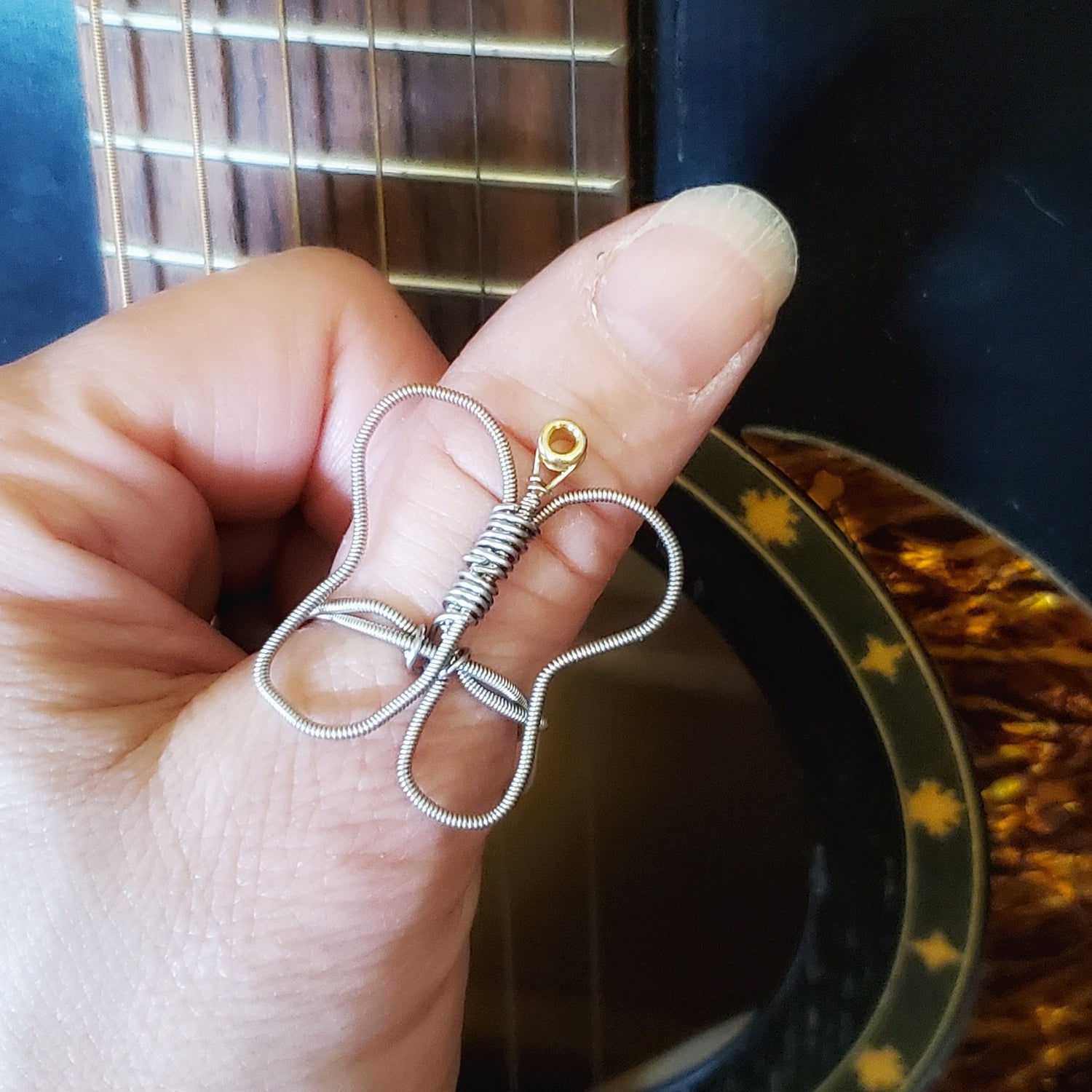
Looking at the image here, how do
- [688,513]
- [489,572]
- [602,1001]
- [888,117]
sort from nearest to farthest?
[489,572] < [888,117] < [688,513] < [602,1001]

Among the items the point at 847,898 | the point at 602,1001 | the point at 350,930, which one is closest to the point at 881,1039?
the point at 847,898

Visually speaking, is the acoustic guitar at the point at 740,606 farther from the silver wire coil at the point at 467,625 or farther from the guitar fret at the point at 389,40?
the silver wire coil at the point at 467,625

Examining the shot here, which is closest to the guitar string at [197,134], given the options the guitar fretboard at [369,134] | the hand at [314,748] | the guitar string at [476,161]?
the guitar fretboard at [369,134]

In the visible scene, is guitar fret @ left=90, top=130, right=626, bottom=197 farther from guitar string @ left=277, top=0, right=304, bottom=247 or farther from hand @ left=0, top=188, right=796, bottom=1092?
hand @ left=0, top=188, right=796, bottom=1092

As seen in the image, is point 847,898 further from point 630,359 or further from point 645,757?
point 630,359

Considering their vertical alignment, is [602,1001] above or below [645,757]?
below

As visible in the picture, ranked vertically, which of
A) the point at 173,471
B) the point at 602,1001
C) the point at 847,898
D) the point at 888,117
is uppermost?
the point at 888,117

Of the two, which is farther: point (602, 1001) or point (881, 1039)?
point (602, 1001)
